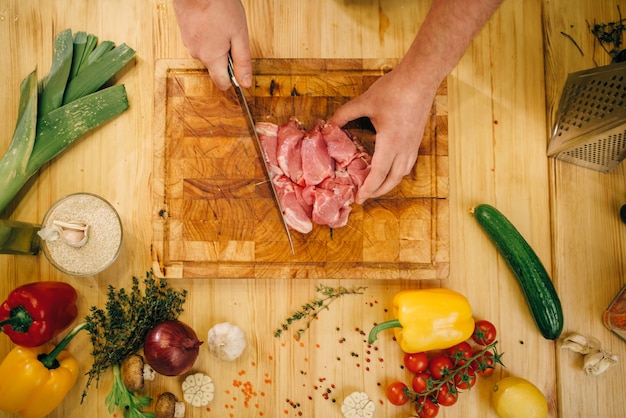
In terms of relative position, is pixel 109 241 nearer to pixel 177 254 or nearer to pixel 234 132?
pixel 177 254

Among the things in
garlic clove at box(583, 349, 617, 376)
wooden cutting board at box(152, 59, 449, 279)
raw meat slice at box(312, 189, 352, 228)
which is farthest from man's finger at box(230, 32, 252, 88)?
garlic clove at box(583, 349, 617, 376)

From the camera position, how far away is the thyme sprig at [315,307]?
2176 mm

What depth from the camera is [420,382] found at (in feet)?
6.84

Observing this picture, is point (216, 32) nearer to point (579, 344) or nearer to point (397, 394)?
point (397, 394)

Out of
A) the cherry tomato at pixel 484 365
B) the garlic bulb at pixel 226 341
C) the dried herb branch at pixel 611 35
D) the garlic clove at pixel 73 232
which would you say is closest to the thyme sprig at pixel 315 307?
the garlic bulb at pixel 226 341

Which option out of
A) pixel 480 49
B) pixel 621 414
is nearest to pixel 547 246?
pixel 621 414

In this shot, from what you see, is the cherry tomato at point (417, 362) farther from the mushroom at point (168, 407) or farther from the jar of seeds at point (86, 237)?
the jar of seeds at point (86, 237)

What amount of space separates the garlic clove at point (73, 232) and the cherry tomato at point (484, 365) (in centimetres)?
172

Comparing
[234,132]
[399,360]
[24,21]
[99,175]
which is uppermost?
[24,21]

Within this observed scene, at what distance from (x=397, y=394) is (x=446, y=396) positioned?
0.68ft

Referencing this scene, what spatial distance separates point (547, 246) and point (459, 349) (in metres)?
0.64

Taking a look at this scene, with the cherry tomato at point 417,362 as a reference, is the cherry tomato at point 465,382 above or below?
below

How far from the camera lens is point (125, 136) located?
2.23 metres

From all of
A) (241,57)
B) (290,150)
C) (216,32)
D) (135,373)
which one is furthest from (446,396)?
(216,32)
